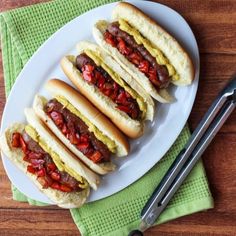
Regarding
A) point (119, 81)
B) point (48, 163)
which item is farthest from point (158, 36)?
point (48, 163)

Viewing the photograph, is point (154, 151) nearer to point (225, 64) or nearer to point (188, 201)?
point (188, 201)

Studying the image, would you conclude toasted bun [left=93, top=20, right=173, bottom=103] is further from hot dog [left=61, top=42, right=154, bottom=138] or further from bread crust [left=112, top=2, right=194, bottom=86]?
bread crust [left=112, top=2, right=194, bottom=86]

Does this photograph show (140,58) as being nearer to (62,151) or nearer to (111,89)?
(111,89)

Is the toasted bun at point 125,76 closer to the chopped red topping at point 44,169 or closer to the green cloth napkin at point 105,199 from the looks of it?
the green cloth napkin at point 105,199

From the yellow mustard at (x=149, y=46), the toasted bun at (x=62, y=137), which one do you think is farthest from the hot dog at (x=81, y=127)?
the yellow mustard at (x=149, y=46)

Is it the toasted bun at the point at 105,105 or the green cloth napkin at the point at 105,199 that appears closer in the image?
the toasted bun at the point at 105,105

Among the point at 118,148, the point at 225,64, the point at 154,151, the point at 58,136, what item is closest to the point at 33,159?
the point at 58,136

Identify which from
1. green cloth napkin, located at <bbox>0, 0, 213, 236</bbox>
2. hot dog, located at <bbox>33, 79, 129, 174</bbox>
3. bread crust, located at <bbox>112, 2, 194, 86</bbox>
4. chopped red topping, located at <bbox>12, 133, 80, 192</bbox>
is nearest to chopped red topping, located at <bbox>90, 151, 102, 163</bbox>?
hot dog, located at <bbox>33, 79, 129, 174</bbox>
